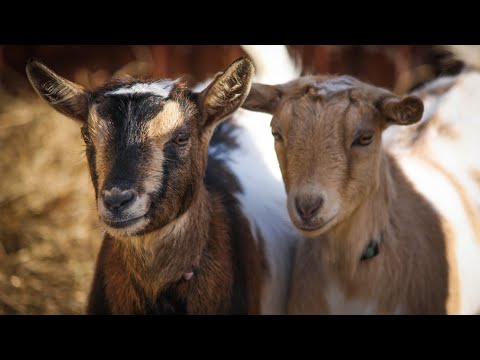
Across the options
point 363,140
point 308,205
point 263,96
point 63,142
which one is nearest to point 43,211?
point 63,142

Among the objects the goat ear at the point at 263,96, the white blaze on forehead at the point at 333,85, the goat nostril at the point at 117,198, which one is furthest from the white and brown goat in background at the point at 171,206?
the white blaze on forehead at the point at 333,85

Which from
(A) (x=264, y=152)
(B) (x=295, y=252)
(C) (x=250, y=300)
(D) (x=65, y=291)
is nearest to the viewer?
(C) (x=250, y=300)

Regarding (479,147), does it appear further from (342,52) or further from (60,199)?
(60,199)

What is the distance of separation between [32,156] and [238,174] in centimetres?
150

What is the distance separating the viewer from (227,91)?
254 cm

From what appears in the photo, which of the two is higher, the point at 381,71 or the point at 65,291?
the point at 381,71

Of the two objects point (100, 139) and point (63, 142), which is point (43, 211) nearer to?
point (63, 142)

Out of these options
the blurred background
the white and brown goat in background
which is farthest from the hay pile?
the white and brown goat in background

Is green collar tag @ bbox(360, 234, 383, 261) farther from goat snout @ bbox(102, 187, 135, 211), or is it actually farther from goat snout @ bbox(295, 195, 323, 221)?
goat snout @ bbox(102, 187, 135, 211)

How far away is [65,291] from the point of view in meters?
3.84

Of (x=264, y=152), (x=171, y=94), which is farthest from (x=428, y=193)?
(x=171, y=94)

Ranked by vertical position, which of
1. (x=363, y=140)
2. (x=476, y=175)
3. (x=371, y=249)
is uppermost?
(x=363, y=140)

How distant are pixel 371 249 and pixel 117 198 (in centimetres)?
109

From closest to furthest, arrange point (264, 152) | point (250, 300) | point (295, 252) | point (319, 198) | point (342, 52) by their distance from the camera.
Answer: point (319, 198) < point (250, 300) < point (295, 252) < point (264, 152) < point (342, 52)
